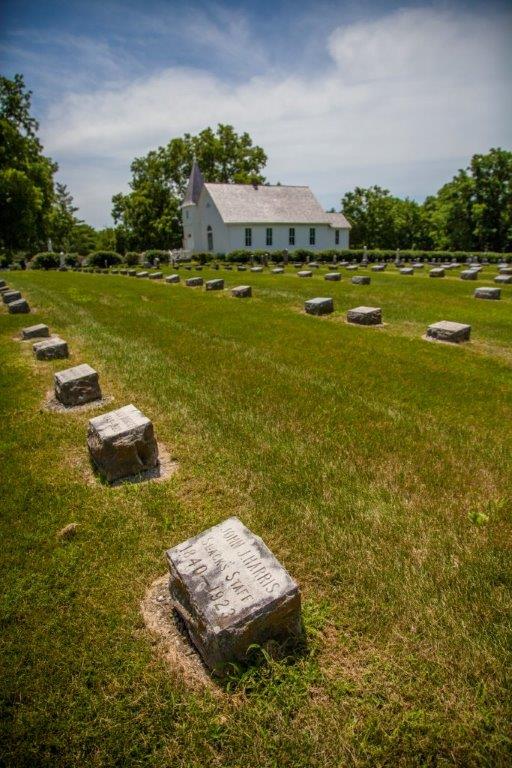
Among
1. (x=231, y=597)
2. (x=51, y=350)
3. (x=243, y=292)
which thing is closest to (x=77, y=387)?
(x=51, y=350)

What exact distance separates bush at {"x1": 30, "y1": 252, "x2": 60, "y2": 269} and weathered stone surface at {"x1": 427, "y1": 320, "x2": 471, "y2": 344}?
34080 mm

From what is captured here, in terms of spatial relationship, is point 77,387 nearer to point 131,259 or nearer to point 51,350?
point 51,350

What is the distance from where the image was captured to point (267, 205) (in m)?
48.6

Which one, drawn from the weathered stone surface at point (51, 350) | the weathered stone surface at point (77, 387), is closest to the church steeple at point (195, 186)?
the weathered stone surface at point (51, 350)

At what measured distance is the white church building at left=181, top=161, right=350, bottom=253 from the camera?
153 ft

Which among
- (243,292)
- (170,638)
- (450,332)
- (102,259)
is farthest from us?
(102,259)

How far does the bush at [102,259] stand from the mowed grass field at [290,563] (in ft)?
104

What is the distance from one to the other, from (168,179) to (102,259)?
2700 cm

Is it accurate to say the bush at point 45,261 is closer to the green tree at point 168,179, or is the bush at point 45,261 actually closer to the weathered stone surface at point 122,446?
the green tree at point 168,179

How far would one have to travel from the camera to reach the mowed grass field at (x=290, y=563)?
7.03 feet

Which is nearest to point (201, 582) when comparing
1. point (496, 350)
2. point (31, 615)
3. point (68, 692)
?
point (68, 692)

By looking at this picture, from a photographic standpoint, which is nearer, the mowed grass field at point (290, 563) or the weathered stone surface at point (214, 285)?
the mowed grass field at point (290, 563)

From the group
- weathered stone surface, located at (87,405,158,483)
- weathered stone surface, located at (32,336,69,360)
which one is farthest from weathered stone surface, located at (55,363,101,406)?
weathered stone surface, located at (32,336,69,360)

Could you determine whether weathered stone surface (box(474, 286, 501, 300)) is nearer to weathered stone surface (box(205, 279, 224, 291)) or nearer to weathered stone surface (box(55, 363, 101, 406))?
weathered stone surface (box(205, 279, 224, 291))
